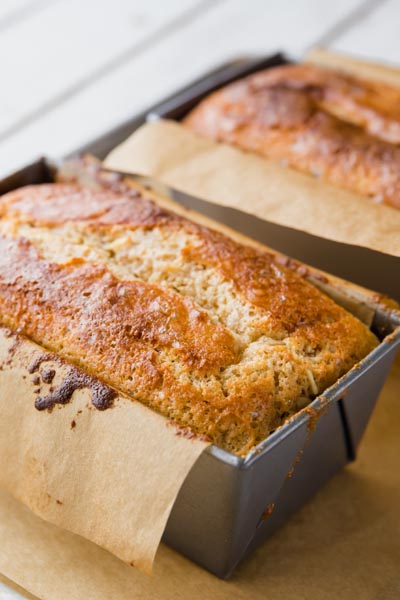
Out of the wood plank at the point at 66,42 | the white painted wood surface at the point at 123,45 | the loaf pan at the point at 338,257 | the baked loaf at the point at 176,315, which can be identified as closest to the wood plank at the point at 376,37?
the white painted wood surface at the point at 123,45

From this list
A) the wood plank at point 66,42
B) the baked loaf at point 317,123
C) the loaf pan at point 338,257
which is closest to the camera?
the loaf pan at point 338,257

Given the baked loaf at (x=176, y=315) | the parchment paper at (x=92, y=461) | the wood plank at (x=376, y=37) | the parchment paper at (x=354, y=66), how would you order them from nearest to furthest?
the parchment paper at (x=92, y=461)
the baked loaf at (x=176, y=315)
the parchment paper at (x=354, y=66)
the wood plank at (x=376, y=37)

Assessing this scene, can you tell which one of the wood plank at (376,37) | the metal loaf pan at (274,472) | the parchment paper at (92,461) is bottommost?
the wood plank at (376,37)

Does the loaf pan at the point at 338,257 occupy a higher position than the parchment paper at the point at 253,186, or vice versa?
the parchment paper at the point at 253,186

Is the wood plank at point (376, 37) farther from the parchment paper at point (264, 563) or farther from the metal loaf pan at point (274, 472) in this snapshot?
→ the parchment paper at point (264, 563)

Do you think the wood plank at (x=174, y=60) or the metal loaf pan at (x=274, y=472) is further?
the wood plank at (x=174, y=60)

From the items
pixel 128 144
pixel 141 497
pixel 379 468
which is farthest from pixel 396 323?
pixel 128 144

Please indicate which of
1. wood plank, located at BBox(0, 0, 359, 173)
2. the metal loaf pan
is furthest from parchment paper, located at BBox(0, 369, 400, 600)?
wood plank, located at BBox(0, 0, 359, 173)
